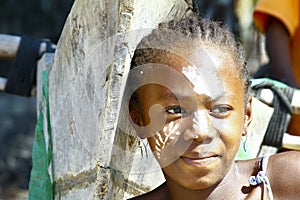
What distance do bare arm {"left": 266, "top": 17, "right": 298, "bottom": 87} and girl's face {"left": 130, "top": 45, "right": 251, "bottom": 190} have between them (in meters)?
1.49

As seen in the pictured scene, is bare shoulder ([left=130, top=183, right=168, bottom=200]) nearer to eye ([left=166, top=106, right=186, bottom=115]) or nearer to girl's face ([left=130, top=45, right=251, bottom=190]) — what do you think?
girl's face ([left=130, top=45, right=251, bottom=190])

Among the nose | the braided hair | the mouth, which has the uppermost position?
the braided hair

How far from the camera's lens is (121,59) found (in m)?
1.93

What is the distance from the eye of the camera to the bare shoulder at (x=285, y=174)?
216 cm

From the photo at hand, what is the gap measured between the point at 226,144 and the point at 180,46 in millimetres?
248

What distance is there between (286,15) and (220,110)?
179 centimetres

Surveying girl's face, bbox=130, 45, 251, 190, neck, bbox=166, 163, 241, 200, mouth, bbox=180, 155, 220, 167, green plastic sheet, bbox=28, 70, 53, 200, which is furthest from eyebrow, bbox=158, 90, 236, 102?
green plastic sheet, bbox=28, 70, 53, 200

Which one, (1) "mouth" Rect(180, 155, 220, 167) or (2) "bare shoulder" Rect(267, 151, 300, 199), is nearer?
(1) "mouth" Rect(180, 155, 220, 167)

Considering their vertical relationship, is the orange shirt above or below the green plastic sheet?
above

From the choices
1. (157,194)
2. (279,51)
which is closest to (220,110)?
(157,194)

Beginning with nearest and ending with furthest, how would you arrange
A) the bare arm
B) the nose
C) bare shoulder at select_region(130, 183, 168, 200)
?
1. the nose
2. bare shoulder at select_region(130, 183, 168, 200)
3. the bare arm

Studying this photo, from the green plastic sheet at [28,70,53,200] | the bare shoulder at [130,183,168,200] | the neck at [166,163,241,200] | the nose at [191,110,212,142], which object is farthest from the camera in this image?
the green plastic sheet at [28,70,53,200]

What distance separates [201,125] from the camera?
6.31 ft

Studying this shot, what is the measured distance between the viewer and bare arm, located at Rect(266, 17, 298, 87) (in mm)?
3482
